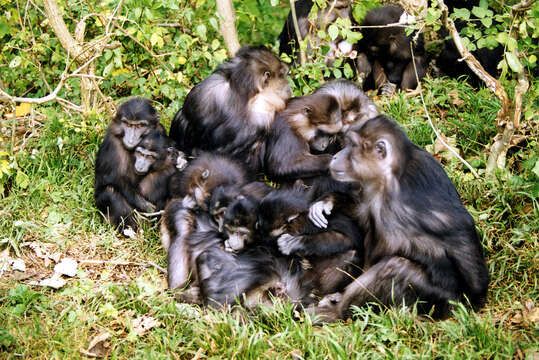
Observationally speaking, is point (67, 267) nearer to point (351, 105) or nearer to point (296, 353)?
point (296, 353)

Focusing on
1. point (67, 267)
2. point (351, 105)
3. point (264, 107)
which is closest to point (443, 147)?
point (351, 105)

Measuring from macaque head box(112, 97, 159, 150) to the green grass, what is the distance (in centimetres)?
76

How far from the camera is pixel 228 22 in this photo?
6574 mm

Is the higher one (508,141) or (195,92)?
(195,92)

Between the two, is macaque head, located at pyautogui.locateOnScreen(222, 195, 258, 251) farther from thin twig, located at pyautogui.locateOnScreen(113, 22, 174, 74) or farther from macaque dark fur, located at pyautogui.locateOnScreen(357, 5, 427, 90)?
macaque dark fur, located at pyautogui.locateOnScreen(357, 5, 427, 90)

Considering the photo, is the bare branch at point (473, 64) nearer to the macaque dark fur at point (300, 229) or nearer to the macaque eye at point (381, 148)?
the macaque eye at point (381, 148)

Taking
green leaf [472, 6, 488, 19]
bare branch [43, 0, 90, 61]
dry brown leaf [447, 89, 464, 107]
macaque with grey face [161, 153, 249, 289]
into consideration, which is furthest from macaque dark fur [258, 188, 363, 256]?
bare branch [43, 0, 90, 61]

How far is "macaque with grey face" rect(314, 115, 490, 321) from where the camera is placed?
3.95 meters

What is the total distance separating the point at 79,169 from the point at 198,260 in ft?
6.43

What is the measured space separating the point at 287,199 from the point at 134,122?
1.61m

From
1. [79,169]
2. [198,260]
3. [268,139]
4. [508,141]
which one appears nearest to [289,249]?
[198,260]

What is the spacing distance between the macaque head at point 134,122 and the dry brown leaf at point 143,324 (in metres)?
1.63

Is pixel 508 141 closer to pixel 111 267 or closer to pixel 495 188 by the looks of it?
pixel 495 188

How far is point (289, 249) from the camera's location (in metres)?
4.36
